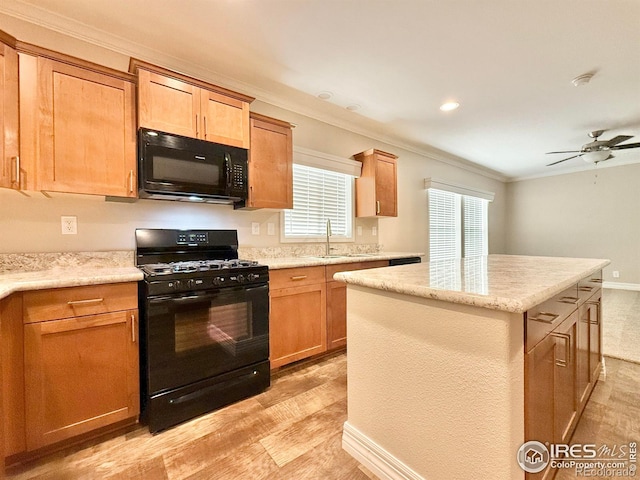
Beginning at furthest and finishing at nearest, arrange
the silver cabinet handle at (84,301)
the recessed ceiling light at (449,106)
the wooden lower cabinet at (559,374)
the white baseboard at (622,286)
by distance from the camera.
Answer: the white baseboard at (622,286) → the recessed ceiling light at (449,106) → the silver cabinet handle at (84,301) → the wooden lower cabinet at (559,374)

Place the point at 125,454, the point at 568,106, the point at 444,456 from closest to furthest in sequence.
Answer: the point at 444,456 → the point at 125,454 → the point at 568,106

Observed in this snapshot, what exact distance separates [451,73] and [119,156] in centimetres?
272

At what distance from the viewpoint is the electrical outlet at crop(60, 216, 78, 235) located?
1931 millimetres

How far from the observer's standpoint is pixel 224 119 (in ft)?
7.38

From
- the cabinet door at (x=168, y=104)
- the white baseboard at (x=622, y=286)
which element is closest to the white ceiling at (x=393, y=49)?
the cabinet door at (x=168, y=104)

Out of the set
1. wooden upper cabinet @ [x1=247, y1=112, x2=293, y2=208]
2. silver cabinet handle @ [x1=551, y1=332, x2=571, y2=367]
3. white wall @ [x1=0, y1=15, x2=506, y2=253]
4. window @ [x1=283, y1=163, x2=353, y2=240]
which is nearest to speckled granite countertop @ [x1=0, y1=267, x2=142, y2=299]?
white wall @ [x1=0, y1=15, x2=506, y2=253]

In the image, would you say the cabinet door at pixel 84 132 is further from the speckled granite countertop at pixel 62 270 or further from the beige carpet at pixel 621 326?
the beige carpet at pixel 621 326

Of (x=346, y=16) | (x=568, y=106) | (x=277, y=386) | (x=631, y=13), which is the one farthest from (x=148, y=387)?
(x=568, y=106)

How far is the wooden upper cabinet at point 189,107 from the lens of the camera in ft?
6.27

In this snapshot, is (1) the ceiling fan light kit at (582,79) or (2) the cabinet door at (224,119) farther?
(1) the ceiling fan light kit at (582,79)

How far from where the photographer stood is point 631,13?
186 cm

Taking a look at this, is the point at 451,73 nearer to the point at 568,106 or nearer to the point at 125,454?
the point at 568,106

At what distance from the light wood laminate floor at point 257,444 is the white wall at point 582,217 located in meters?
5.13

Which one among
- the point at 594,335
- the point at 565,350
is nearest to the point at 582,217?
the point at 594,335
